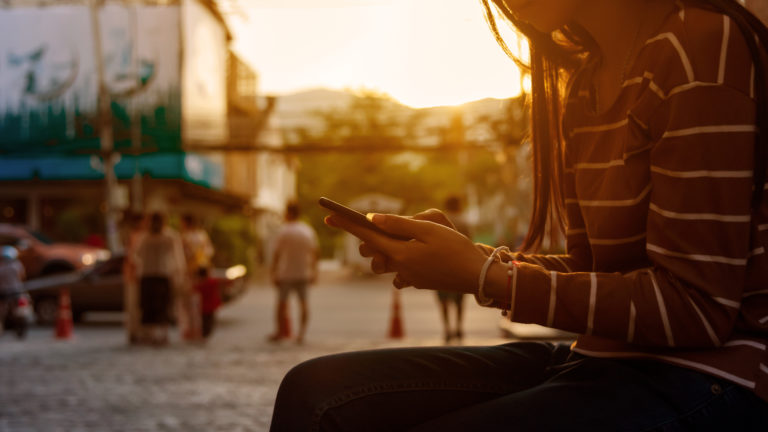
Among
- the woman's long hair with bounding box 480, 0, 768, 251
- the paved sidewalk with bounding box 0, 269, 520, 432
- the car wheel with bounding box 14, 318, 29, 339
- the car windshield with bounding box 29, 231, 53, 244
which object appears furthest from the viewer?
the car windshield with bounding box 29, 231, 53, 244

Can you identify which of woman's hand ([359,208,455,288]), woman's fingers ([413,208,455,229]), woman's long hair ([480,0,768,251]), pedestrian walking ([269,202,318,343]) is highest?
woman's long hair ([480,0,768,251])

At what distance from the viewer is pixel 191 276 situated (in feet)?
43.3

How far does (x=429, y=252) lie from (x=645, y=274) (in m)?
0.34

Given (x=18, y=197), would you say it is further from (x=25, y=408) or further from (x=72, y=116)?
(x=25, y=408)

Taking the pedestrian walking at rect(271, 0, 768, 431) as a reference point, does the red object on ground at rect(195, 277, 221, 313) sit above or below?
below

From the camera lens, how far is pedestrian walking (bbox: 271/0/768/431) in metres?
1.34

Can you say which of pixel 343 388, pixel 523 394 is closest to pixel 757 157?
pixel 523 394

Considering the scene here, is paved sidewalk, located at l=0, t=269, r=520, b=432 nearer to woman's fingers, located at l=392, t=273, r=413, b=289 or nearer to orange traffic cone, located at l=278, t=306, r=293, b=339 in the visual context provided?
orange traffic cone, located at l=278, t=306, r=293, b=339

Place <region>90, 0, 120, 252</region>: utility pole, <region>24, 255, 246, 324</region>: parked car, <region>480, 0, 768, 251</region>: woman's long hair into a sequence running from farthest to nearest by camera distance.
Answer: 1. <region>90, 0, 120, 252</region>: utility pole
2. <region>24, 255, 246, 324</region>: parked car
3. <region>480, 0, 768, 251</region>: woman's long hair

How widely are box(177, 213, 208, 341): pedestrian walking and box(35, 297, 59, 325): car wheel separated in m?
4.23

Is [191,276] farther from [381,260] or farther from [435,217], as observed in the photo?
[381,260]

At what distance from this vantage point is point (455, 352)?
1.70 metres

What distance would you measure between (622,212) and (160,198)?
118ft

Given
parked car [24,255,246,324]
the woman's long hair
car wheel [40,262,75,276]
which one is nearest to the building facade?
car wheel [40,262,75,276]
